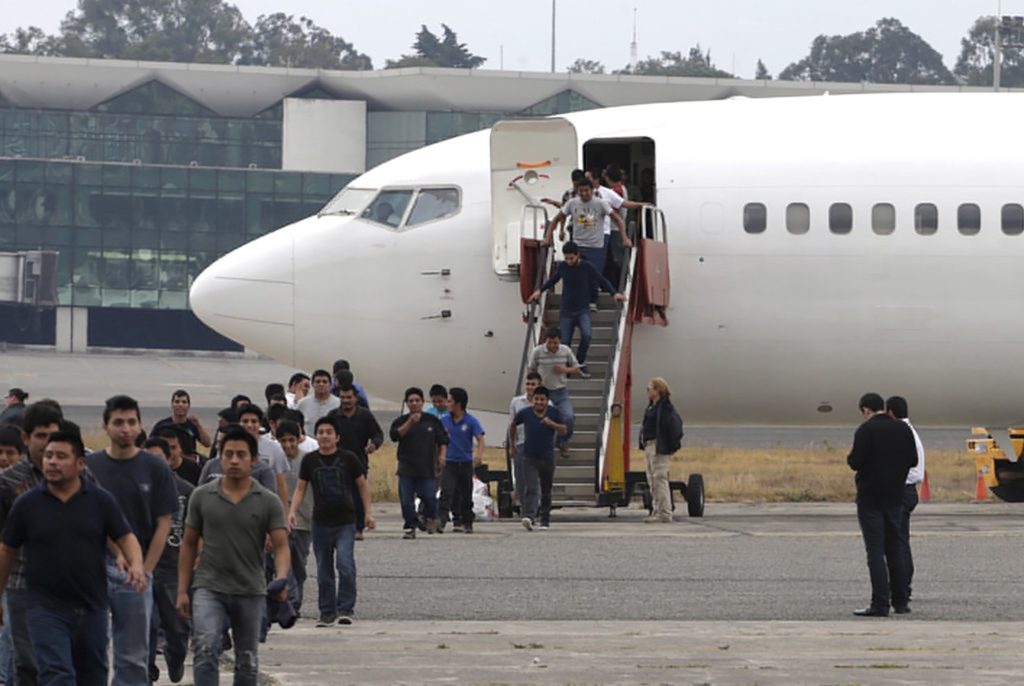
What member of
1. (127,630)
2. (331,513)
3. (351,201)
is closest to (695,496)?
(351,201)

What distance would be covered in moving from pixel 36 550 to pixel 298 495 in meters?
4.75

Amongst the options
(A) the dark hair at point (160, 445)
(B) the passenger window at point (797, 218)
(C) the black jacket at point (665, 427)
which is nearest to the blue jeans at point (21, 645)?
(A) the dark hair at point (160, 445)

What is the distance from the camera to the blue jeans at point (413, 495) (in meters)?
22.3

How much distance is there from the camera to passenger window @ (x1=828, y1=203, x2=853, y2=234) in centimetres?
2584

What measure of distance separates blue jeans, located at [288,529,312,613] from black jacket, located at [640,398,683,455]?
363 inches

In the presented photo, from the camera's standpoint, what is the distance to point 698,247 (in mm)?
25781

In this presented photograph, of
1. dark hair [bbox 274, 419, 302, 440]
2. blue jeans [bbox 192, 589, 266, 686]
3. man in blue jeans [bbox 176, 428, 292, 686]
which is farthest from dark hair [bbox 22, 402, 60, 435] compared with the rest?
dark hair [bbox 274, 419, 302, 440]

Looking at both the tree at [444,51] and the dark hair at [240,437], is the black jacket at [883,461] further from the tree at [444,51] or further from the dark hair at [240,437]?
the tree at [444,51]

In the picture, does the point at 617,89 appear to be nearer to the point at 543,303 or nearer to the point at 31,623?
the point at 543,303

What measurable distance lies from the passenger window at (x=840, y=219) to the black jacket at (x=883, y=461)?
890cm

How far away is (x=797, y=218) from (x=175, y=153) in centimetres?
8525

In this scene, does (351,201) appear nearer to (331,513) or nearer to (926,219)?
(926,219)

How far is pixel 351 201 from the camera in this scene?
2725 centimetres

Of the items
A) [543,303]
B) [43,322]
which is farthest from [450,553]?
[43,322]
